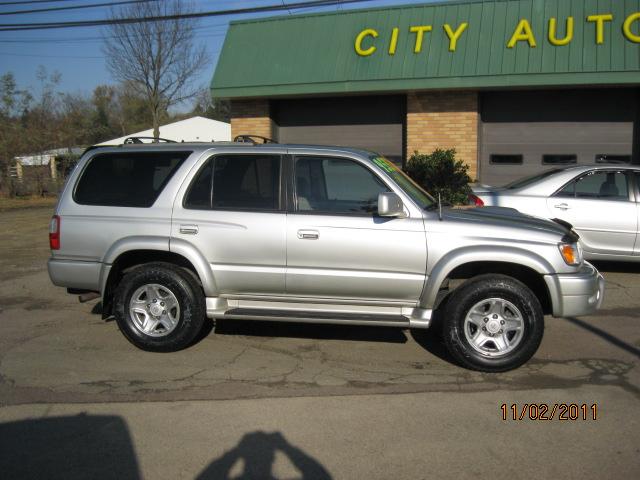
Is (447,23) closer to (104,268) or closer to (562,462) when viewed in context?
(104,268)

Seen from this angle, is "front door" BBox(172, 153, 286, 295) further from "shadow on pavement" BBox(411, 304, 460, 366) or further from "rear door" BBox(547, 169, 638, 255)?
"rear door" BBox(547, 169, 638, 255)

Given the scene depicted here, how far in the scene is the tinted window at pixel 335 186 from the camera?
5465 mm

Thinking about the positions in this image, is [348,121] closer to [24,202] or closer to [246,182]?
[246,182]

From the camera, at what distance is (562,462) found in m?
3.70

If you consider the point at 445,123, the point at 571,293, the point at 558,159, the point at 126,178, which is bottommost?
the point at 571,293

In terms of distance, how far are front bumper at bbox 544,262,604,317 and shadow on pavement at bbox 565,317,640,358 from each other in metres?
0.92

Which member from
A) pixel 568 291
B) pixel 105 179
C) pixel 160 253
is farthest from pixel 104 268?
pixel 568 291

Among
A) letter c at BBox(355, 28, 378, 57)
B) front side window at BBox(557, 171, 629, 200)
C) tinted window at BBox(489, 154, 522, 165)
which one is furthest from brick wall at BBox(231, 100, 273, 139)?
front side window at BBox(557, 171, 629, 200)

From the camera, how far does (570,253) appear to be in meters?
5.17

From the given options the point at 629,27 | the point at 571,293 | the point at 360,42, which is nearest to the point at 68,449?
the point at 571,293

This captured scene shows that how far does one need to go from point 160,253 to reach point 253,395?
1.77m

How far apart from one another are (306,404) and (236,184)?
2.16 meters

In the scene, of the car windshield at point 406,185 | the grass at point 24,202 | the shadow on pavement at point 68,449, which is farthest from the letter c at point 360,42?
the grass at point 24,202
